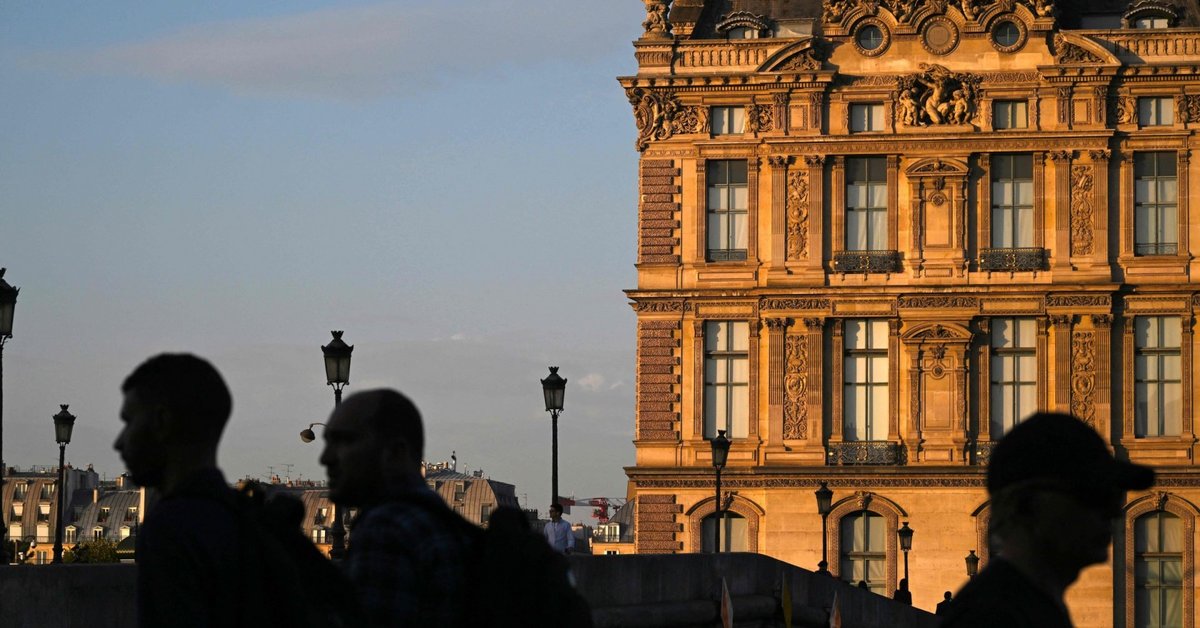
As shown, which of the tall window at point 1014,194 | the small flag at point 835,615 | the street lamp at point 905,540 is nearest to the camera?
the small flag at point 835,615

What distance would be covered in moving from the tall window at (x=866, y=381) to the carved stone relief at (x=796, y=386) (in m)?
0.98

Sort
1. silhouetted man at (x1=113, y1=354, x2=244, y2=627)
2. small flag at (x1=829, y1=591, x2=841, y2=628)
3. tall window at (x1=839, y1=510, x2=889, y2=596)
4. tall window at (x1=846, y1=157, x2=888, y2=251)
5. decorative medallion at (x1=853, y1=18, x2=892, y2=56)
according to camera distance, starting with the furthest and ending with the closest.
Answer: decorative medallion at (x1=853, y1=18, x2=892, y2=56), tall window at (x1=846, y1=157, x2=888, y2=251), tall window at (x1=839, y1=510, x2=889, y2=596), small flag at (x1=829, y1=591, x2=841, y2=628), silhouetted man at (x1=113, y1=354, x2=244, y2=627)

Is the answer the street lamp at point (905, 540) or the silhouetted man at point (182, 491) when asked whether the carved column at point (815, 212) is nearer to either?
the street lamp at point (905, 540)

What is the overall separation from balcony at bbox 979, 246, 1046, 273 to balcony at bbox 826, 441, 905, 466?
4807 millimetres

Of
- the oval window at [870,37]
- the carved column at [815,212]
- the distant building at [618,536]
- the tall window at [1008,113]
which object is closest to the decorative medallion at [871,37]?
the oval window at [870,37]

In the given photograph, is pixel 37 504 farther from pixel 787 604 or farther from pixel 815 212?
pixel 787 604

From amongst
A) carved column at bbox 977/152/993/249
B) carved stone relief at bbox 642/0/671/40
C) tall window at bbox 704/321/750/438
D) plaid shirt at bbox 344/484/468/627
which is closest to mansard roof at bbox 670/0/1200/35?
carved stone relief at bbox 642/0/671/40

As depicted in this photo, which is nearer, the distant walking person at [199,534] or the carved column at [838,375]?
the distant walking person at [199,534]

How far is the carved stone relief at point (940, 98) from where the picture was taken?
53750 mm

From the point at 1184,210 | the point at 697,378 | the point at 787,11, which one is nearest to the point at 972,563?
the point at 697,378

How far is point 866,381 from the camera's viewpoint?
53812 millimetres

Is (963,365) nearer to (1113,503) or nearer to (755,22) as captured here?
(755,22)

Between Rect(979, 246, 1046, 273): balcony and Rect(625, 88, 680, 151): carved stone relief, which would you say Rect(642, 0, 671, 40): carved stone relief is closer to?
Rect(625, 88, 680, 151): carved stone relief

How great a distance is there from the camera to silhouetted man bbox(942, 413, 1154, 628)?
548 cm
